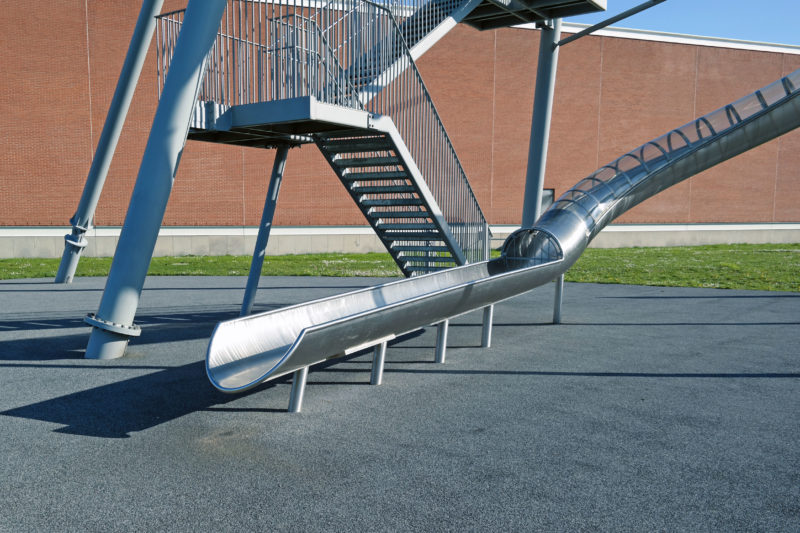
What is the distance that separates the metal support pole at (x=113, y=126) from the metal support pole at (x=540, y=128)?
7.52 m

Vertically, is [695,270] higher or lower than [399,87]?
lower

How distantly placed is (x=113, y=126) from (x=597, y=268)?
1497cm

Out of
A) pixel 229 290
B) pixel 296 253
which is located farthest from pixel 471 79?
pixel 229 290

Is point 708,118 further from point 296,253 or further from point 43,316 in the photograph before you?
point 296,253


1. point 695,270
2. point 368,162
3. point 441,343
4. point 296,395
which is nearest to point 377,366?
point 296,395

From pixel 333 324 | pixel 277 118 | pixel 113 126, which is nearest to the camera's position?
pixel 333 324

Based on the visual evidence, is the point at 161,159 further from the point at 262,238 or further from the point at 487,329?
the point at 487,329

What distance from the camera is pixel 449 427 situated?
5.75 metres

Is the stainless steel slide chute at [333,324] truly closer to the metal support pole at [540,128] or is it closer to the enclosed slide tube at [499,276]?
the enclosed slide tube at [499,276]

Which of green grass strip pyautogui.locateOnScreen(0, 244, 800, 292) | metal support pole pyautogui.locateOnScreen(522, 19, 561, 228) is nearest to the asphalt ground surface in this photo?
metal support pole pyautogui.locateOnScreen(522, 19, 561, 228)

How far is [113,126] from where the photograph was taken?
14.0 meters

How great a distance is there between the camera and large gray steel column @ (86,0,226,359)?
7816mm

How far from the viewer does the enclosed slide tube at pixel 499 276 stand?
618cm

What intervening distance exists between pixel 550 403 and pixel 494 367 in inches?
64.2
